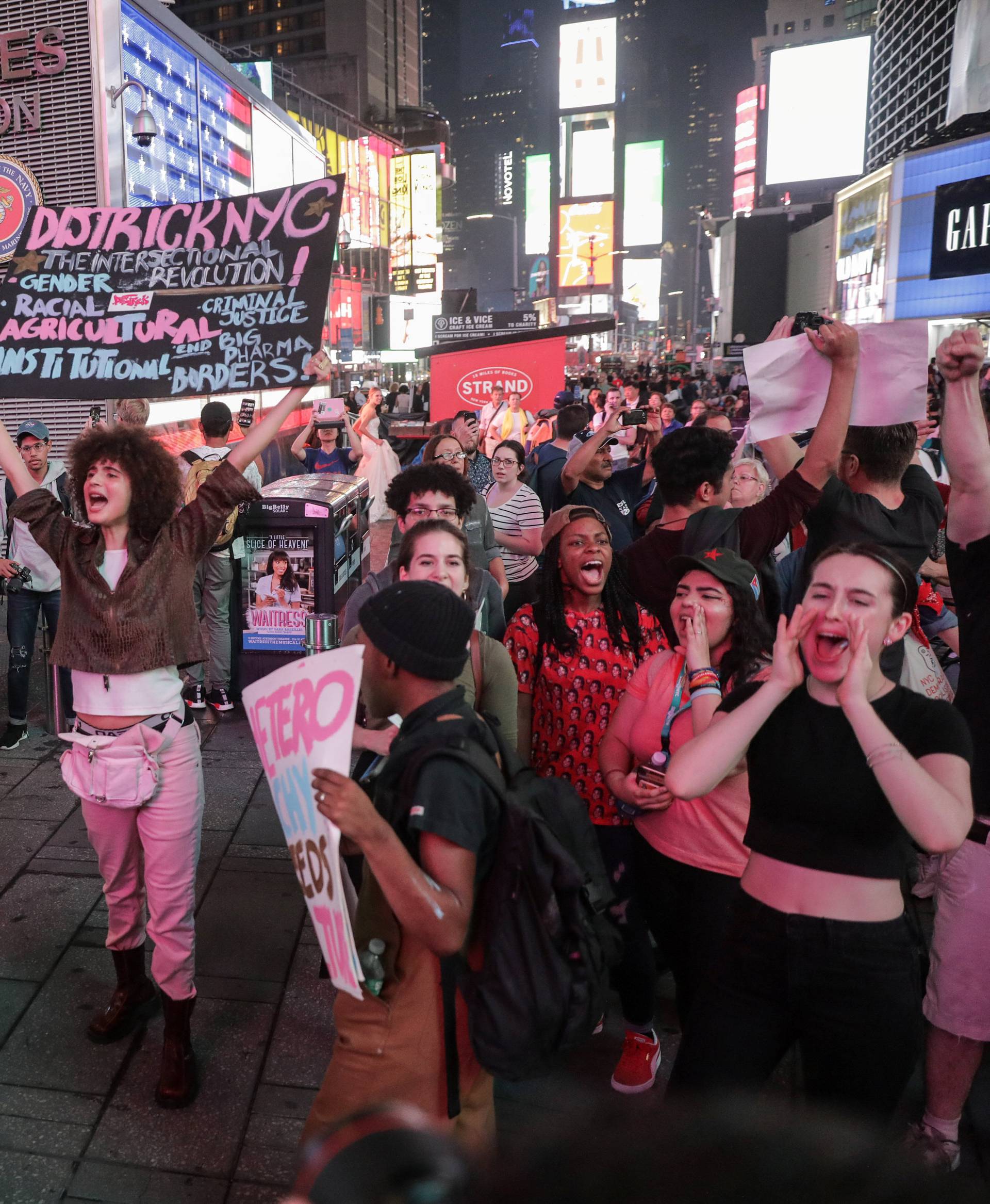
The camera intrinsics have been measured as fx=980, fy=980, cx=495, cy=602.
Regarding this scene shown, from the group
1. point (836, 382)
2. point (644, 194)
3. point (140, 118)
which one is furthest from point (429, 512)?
point (644, 194)

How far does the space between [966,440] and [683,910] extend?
5.44 feet

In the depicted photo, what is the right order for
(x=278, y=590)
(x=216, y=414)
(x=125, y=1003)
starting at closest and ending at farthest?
(x=125, y=1003), (x=216, y=414), (x=278, y=590)

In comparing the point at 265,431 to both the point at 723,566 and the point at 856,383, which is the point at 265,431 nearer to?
the point at 723,566

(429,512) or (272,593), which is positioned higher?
(429,512)

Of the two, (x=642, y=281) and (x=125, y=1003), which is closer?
(x=125, y=1003)

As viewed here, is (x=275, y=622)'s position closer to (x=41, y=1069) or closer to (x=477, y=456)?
(x=477, y=456)

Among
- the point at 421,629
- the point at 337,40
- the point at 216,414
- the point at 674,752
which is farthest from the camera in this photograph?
the point at 337,40

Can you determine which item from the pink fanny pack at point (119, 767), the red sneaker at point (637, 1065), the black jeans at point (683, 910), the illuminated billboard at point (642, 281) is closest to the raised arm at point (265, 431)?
the pink fanny pack at point (119, 767)

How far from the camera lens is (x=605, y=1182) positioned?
857 mm

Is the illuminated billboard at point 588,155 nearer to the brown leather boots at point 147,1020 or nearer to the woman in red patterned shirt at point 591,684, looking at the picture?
the woman in red patterned shirt at point 591,684

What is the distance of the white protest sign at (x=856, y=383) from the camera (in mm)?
3408

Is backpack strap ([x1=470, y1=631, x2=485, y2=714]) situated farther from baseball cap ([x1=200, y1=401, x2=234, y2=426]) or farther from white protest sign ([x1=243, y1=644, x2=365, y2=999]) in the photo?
baseball cap ([x1=200, y1=401, x2=234, y2=426])

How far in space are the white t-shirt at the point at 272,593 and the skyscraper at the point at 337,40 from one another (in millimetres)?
87358

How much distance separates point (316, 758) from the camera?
6.67 ft
